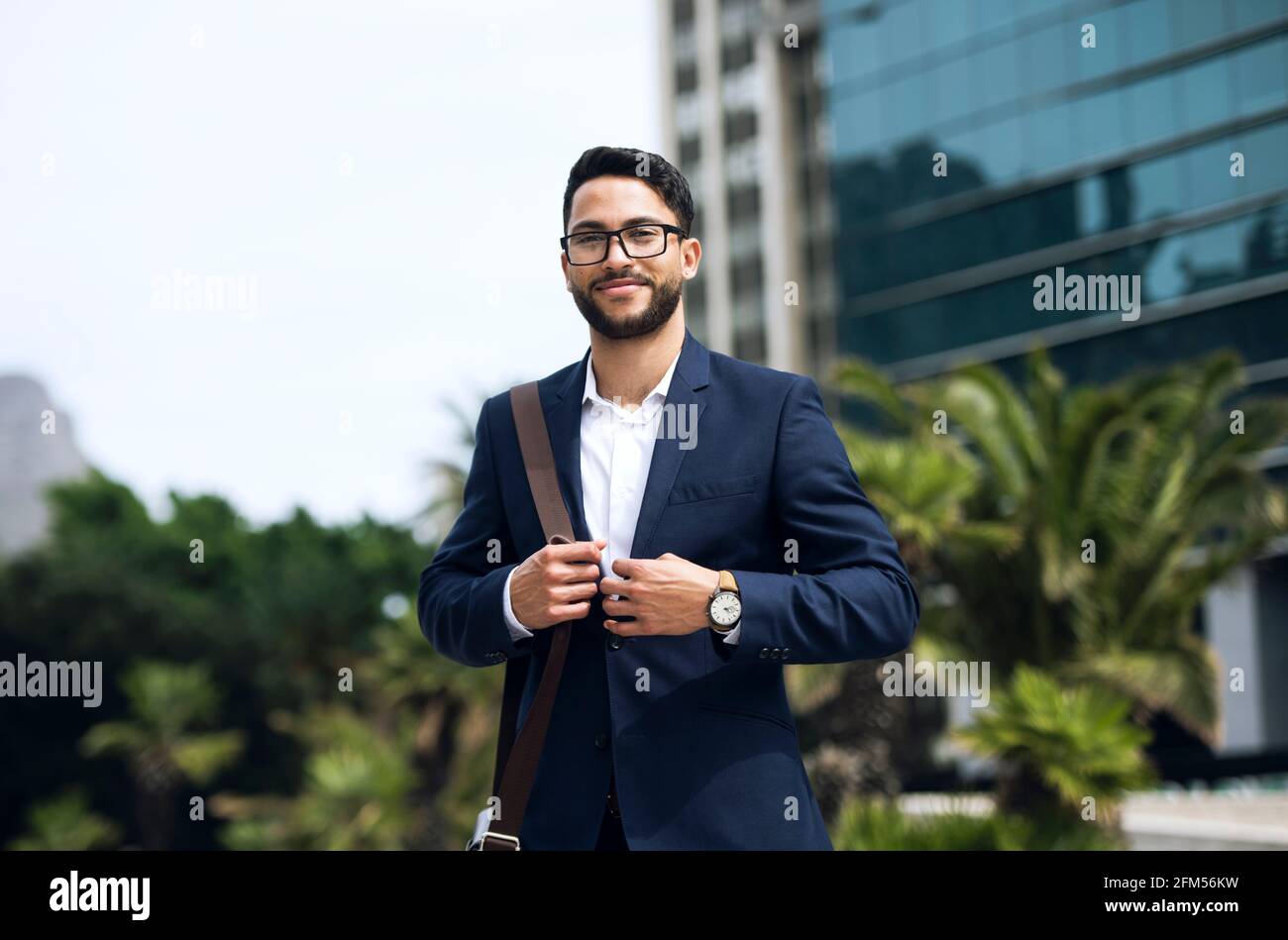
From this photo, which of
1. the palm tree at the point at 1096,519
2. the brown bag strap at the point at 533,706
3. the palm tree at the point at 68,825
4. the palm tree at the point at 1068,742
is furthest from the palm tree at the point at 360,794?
the brown bag strap at the point at 533,706

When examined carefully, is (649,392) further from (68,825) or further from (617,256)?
(68,825)

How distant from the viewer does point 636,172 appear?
8.63ft

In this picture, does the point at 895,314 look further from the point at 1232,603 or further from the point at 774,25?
the point at 774,25

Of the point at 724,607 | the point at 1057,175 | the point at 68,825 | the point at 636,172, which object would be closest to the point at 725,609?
the point at 724,607

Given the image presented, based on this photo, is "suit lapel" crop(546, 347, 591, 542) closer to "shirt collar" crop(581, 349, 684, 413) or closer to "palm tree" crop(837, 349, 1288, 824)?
"shirt collar" crop(581, 349, 684, 413)

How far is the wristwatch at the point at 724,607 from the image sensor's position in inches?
93.7

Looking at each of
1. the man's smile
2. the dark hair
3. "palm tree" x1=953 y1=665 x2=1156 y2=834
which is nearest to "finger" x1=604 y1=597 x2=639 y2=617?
the man's smile

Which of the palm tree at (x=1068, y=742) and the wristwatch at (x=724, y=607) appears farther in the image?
the palm tree at (x=1068, y=742)

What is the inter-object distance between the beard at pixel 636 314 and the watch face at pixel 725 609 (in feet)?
1.78

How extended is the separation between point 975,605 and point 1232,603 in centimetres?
1774

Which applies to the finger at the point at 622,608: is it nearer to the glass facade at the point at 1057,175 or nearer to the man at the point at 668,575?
the man at the point at 668,575

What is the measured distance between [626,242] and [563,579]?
2.02ft

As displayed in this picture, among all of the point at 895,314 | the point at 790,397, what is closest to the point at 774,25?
the point at 895,314

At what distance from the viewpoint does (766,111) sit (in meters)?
52.2
